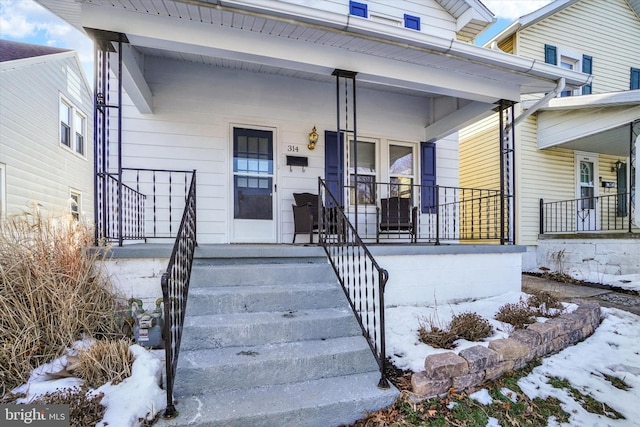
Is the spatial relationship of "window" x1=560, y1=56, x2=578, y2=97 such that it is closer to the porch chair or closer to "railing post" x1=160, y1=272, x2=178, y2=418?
the porch chair

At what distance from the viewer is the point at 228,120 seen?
17.9 ft

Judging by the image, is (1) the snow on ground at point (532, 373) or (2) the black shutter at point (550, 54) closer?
(1) the snow on ground at point (532, 373)

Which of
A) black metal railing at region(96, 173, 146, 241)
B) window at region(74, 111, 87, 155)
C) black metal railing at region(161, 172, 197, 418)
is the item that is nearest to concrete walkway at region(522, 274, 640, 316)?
black metal railing at region(161, 172, 197, 418)

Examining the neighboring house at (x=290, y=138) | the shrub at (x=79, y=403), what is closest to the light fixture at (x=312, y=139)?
the neighboring house at (x=290, y=138)

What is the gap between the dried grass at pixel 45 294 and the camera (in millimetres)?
2405

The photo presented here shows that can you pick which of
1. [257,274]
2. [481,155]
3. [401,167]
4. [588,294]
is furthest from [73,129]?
[588,294]

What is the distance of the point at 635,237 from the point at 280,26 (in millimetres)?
7385

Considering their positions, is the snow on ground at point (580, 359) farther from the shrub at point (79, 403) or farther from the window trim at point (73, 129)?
the window trim at point (73, 129)

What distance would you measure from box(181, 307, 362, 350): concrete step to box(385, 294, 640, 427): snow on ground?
535 millimetres

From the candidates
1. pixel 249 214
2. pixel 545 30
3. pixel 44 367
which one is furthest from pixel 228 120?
pixel 545 30

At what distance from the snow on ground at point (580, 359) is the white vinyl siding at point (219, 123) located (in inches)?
108

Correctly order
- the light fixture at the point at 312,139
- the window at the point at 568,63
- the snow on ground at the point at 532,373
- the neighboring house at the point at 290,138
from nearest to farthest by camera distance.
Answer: the snow on ground at the point at 532,373 → the neighboring house at the point at 290,138 → the light fixture at the point at 312,139 → the window at the point at 568,63

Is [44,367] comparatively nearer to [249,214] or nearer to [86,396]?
[86,396]

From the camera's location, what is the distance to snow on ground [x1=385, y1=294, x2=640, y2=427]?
2401 mm
